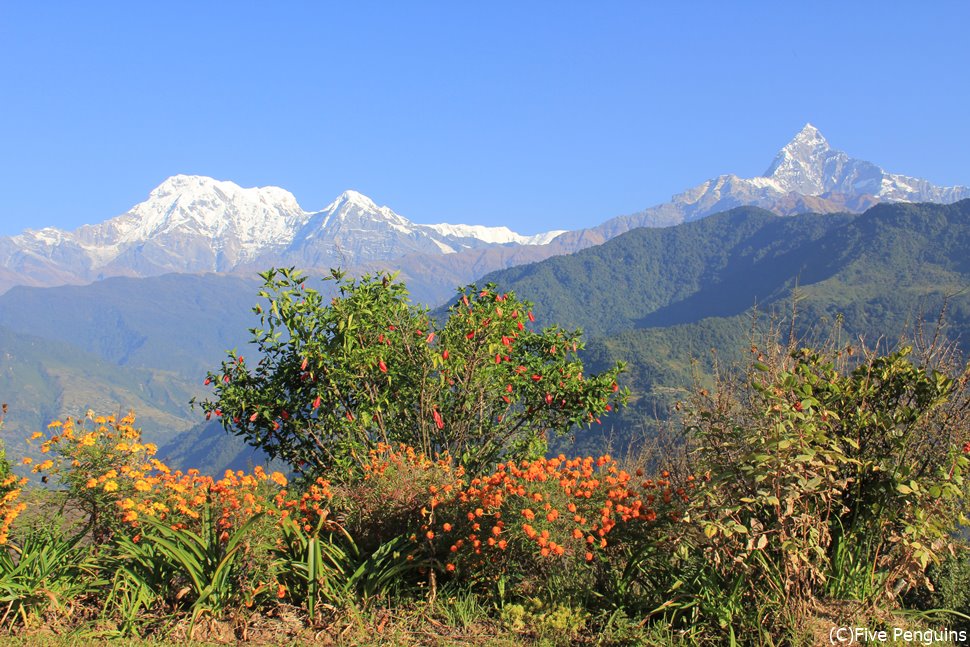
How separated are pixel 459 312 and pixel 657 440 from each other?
288 centimetres

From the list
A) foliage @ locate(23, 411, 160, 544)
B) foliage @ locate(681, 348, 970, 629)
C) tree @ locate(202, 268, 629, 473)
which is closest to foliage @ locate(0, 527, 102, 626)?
foliage @ locate(23, 411, 160, 544)

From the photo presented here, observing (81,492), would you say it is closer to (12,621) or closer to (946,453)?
(12,621)

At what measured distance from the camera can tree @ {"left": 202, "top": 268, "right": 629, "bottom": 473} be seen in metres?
8.27

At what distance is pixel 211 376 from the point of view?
8742mm

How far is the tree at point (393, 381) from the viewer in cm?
827

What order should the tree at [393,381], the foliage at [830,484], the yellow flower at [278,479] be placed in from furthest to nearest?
the tree at [393,381] < the yellow flower at [278,479] < the foliage at [830,484]

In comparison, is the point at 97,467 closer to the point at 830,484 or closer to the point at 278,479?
the point at 278,479

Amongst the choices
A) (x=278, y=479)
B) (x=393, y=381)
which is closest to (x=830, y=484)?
(x=278, y=479)

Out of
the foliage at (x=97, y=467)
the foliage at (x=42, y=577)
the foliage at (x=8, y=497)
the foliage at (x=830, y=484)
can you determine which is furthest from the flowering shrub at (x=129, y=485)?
the foliage at (x=830, y=484)

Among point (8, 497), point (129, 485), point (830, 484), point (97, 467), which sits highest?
→ point (830, 484)

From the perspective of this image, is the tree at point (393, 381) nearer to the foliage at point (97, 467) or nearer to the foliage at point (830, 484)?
the foliage at point (97, 467)

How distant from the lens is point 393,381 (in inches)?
345

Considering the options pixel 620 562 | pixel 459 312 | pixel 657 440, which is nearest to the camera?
pixel 620 562

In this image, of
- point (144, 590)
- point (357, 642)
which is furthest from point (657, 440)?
point (144, 590)
